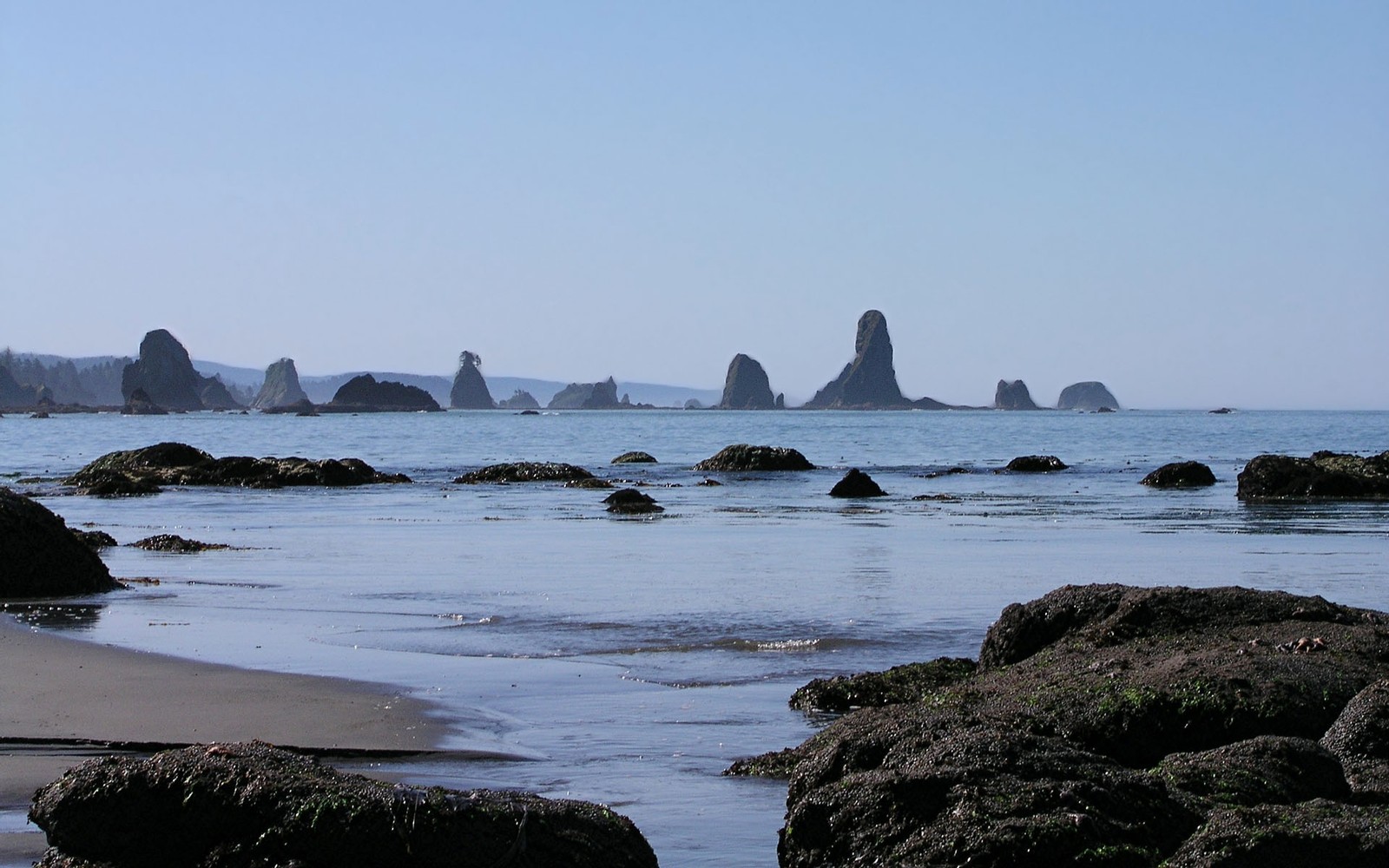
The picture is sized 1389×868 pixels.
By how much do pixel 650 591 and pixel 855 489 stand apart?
1995cm

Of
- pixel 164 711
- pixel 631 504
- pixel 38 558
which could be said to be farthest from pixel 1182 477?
pixel 164 711

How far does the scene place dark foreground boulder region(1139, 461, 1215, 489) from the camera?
39247 mm

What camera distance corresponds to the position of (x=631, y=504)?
2981 cm

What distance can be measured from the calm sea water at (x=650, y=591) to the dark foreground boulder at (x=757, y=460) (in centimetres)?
870

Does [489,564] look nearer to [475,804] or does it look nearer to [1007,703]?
[1007,703]

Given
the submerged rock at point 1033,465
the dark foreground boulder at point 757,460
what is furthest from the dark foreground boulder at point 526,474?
the submerged rock at point 1033,465

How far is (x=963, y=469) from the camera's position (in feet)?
159

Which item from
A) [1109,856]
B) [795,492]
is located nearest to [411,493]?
[795,492]

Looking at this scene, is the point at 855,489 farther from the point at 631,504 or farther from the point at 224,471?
the point at 224,471

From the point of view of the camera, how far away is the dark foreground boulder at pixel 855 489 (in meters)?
35.1

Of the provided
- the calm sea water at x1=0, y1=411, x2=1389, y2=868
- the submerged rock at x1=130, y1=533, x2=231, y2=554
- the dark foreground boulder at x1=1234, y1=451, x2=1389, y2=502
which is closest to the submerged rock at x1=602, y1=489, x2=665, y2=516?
A: the calm sea water at x1=0, y1=411, x2=1389, y2=868

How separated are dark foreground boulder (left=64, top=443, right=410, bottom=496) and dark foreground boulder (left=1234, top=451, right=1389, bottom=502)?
74.0 ft

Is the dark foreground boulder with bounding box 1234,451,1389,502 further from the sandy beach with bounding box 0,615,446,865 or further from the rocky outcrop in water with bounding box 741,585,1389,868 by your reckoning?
the sandy beach with bounding box 0,615,446,865

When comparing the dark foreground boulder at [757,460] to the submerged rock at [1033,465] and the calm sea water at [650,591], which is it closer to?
the submerged rock at [1033,465]
